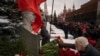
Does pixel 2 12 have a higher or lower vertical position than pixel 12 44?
higher

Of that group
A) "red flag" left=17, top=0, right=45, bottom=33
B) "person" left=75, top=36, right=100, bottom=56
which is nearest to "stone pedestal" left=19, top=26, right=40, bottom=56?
"red flag" left=17, top=0, right=45, bottom=33

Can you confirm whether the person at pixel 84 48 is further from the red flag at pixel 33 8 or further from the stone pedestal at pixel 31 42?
the stone pedestal at pixel 31 42

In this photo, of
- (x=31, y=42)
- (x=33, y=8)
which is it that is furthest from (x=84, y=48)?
(x=31, y=42)

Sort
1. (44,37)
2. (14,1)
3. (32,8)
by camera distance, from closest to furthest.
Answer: (14,1), (32,8), (44,37)

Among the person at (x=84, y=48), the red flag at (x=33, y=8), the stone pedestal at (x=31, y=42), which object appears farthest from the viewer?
the stone pedestal at (x=31, y=42)

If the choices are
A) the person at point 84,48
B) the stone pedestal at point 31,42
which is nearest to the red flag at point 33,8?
the stone pedestal at point 31,42

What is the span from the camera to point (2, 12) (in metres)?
6.66

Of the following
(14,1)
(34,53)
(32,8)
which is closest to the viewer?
(14,1)

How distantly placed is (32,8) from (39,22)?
17.0 inches

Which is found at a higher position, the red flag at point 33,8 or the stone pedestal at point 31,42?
the red flag at point 33,8

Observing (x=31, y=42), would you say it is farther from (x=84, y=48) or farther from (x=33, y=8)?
(x=84, y=48)

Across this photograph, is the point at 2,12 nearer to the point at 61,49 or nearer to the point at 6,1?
the point at 6,1

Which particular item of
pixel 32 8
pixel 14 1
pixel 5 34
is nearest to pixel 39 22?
pixel 32 8

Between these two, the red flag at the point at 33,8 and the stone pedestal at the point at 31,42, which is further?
the stone pedestal at the point at 31,42
